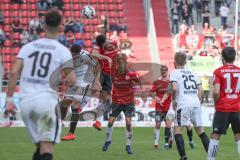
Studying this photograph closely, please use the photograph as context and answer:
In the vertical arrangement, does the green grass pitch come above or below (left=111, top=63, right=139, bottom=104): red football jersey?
below

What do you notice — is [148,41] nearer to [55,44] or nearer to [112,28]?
[112,28]

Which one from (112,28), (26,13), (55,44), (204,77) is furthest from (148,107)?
(55,44)

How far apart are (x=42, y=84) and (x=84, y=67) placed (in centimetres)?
761

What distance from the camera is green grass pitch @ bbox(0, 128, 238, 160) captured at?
52.3 ft

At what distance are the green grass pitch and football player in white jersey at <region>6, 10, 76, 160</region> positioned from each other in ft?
19.6

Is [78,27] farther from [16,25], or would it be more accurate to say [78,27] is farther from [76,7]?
[16,25]

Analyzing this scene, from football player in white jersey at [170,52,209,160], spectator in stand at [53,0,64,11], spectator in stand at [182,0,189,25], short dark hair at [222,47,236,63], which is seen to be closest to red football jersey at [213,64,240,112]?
short dark hair at [222,47,236,63]

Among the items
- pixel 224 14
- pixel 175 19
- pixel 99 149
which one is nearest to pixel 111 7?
pixel 175 19

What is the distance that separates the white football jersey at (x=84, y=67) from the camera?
1681 cm

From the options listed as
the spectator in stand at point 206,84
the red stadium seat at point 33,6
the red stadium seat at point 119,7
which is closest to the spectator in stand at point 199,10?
the red stadium seat at point 119,7

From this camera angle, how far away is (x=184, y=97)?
1435 cm

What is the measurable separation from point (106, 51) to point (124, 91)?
1339 mm

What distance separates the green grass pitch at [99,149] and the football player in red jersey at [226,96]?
292cm

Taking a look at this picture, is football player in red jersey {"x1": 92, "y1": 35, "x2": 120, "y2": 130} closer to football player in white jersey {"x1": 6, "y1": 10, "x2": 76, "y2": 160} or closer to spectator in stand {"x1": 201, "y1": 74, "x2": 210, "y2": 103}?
football player in white jersey {"x1": 6, "y1": 10, "x2": 76, "y2": 160}
